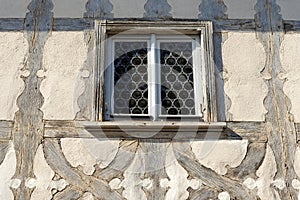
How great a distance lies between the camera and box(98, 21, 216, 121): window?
5180 mm

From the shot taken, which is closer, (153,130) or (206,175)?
(206,175)

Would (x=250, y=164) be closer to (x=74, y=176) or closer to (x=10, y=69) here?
(x=74, y=176)

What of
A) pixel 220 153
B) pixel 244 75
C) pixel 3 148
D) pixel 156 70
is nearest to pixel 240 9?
pixel 244 75

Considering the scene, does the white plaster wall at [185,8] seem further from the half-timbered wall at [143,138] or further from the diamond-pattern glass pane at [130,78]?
the diamond-pattern glass pane at [130,78]

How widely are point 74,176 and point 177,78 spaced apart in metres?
1.39

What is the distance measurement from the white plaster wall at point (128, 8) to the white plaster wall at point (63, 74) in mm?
458

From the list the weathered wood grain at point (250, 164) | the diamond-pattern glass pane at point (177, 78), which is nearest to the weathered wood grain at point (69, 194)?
the diamond-pattern glass pane at point (177, 78)

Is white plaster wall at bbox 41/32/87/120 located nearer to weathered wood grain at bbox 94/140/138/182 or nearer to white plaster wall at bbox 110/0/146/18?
white plaster wall at bbox 110/0/146/18

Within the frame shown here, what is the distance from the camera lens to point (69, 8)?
559 centimetres

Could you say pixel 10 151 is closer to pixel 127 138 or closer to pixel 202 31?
pixel 127 138

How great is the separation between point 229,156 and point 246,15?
1551 millimetres

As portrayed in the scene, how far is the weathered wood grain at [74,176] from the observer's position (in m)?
4.79

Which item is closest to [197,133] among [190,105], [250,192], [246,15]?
[190,105]

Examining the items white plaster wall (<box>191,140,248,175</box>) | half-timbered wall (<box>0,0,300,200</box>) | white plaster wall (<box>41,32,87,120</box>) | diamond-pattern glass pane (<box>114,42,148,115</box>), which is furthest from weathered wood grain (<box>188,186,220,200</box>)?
white plaster wall (<box>41,32,87,120</box>)
